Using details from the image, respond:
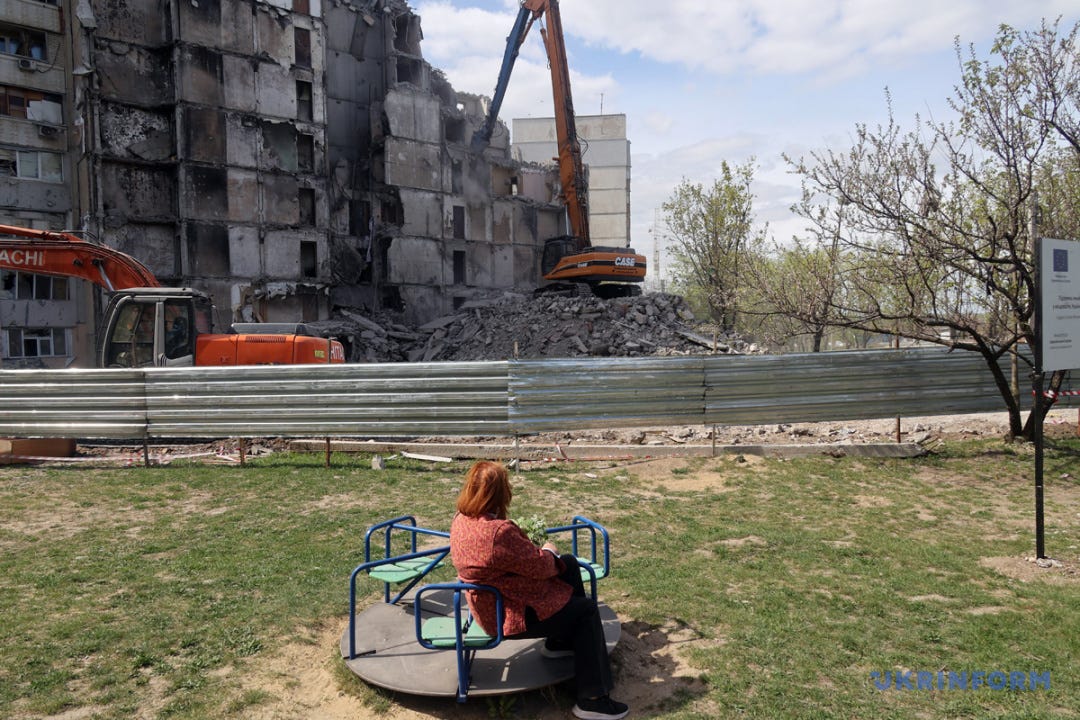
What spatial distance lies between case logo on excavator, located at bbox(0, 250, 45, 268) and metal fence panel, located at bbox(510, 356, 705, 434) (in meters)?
10.1

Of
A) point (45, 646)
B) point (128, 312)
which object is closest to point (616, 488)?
point (45, 646)

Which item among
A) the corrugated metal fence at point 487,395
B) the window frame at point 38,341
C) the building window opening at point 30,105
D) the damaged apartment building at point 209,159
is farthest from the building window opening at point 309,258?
the corrugated metal fence at point 487,395

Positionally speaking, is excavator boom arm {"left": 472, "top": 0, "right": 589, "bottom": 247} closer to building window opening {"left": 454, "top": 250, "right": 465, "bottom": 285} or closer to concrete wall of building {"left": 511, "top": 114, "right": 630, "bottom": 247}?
building window opening {"left": 454, "top": 250, "right": 465, "bottom": 285}

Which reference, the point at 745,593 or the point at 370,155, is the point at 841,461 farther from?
the point at 370,155

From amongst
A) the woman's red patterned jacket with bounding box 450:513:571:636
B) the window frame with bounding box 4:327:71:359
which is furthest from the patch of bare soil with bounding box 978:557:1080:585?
the window frame with bounding box 4:327:71:359

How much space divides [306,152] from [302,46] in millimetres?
4804

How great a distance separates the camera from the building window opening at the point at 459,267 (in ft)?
128

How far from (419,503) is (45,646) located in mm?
4310

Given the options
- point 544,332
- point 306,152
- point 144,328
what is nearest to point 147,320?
point 144,328

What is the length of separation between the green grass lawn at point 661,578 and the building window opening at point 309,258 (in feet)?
74.6

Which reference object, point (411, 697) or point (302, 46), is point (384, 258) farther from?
point (411, 697)

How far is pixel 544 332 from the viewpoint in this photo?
2619 cm

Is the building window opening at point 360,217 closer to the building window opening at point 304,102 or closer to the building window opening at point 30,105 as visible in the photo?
the building window opening at point 304,102

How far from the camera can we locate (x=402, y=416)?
10508mm
